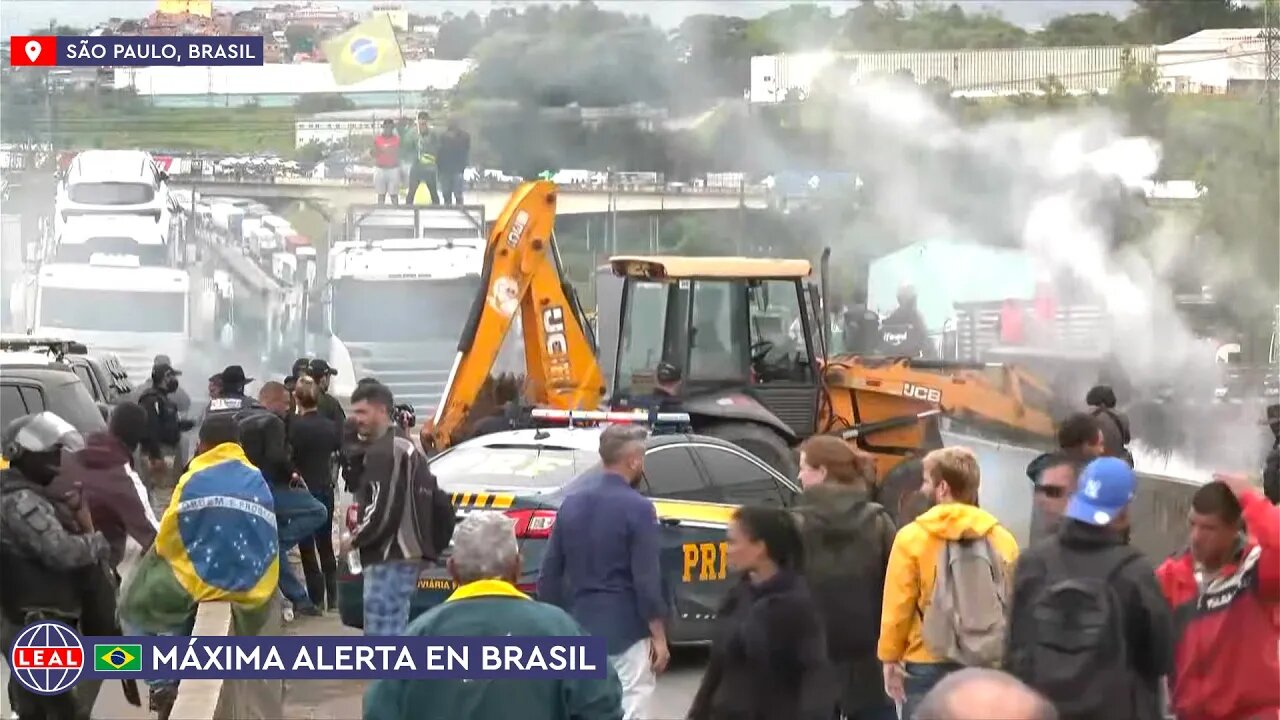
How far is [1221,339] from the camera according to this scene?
72.4ft

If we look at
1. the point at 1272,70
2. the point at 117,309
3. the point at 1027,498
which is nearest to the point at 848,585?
the point at 1027,498

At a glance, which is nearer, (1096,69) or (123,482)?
(123,482)

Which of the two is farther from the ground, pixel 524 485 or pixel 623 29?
pixel 623 29

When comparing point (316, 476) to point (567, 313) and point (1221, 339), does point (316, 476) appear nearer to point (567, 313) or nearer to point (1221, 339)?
→ point (567, 313)

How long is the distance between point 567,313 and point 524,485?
7.11m

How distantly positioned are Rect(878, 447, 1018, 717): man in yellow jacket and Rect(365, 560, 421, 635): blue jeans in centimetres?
325

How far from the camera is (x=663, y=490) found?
38.3 feet

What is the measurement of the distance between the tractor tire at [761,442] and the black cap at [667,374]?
48 centimetres

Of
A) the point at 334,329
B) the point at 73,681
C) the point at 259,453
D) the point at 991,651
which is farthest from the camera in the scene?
the point at 334,329

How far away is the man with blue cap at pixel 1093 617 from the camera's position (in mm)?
6145

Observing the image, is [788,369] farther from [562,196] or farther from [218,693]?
[562,196]

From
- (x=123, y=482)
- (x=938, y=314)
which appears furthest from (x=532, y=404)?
(x=123, y=482)

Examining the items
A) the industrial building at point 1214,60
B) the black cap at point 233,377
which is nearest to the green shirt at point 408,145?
the industrial building at point 1214,60

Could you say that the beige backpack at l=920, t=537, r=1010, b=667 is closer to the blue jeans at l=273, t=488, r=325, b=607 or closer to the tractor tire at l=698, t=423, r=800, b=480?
the blue jeans at l=273, t=488, r=325, b=607
